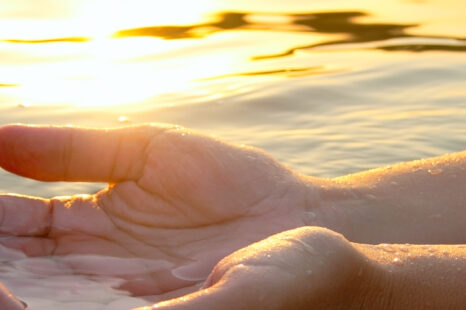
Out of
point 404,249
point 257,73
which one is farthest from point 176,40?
point 404,249

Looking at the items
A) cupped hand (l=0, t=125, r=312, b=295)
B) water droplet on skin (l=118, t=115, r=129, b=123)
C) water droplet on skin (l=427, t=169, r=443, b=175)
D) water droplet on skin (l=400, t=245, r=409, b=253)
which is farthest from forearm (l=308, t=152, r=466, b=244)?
water droplet on skin (l=118, t=115, r=129, b=123)

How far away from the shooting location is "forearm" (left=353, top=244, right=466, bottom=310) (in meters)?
2.06

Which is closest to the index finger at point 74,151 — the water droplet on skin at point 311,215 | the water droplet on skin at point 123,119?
the water droplet on skin at point 311,215

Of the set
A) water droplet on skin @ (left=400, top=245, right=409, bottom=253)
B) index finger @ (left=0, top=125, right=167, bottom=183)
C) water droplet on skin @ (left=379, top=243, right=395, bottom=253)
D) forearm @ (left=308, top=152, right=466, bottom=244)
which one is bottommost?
forearm @ (left=308, top=152, right=466, bottom=244)

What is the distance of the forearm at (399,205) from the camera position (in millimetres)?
2672

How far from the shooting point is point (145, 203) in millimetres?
2605

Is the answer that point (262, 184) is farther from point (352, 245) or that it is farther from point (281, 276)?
point (281, 276)

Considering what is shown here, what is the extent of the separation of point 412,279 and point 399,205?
0.64m

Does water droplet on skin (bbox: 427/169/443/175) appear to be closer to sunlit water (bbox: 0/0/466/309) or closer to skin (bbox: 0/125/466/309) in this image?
skin (bbox: 0/125/466/309)

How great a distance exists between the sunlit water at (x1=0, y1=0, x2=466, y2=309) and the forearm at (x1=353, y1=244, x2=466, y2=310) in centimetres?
99

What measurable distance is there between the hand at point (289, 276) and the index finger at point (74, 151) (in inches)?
31.6

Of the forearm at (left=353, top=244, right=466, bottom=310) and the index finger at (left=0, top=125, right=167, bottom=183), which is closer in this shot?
the forearm at (left=353, top=244, right=466, bottom=310)

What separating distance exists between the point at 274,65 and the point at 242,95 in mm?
564

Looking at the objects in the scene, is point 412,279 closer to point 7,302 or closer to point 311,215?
point 311,215
